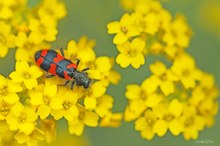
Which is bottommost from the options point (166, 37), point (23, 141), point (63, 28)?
Answer: point (23, 141)

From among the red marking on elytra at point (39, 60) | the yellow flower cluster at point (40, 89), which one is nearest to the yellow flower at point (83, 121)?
the yellow flower cluster at point (40, 89)

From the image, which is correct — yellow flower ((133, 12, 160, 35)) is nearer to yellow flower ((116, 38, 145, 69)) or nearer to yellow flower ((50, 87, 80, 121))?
yellow flower ((116, 38, 145, 69))

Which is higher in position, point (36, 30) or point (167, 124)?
point (36, 30)

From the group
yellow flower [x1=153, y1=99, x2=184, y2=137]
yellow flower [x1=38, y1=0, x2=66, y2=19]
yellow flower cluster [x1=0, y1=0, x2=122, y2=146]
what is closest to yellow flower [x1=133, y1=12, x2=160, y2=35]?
yellow flower cluster [x1=0, y1=0, x2=122, y2=146]

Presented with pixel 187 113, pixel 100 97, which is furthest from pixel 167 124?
pixel 100 97

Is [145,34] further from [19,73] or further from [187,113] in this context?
[19,73]

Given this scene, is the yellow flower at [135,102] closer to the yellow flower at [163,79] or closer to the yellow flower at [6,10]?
the yellow flower at [163,79]
